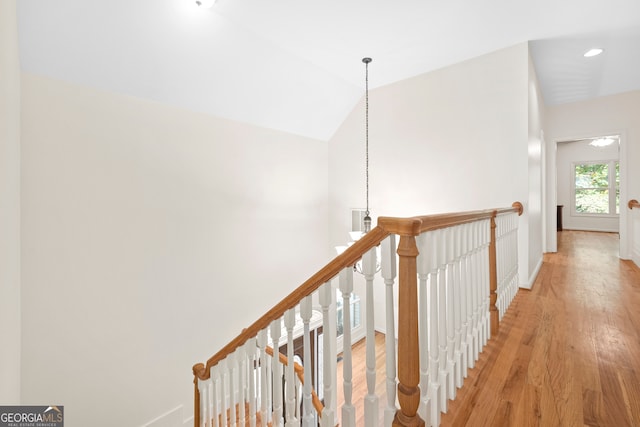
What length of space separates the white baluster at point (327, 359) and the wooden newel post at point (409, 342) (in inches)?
11.3

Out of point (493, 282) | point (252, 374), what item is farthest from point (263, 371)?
point (493, 282)

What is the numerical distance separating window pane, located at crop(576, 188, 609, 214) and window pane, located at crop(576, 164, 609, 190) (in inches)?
6.5

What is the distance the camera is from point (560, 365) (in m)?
1.68

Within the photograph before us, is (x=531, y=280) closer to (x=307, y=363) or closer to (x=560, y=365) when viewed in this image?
(x=560, y=365)

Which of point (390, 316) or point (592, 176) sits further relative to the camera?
point (592, 176)

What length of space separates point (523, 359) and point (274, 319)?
152 cm

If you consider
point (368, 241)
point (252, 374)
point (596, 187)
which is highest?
point (596, 187)

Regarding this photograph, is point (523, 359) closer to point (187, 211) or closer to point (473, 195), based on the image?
point (473, 195)

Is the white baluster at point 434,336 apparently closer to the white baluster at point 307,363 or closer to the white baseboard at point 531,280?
the white baluster at point 307,363

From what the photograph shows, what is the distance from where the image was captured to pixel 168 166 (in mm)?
3215

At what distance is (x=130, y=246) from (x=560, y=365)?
3.59m

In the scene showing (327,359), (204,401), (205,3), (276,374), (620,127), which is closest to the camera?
(327,359)

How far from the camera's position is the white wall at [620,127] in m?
4.32

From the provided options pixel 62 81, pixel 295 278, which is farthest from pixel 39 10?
pixel 295 278
